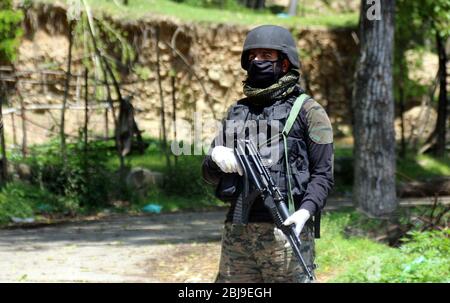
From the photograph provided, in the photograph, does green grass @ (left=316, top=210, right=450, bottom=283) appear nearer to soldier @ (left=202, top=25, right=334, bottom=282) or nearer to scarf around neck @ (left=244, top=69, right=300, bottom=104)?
soldier @ (left=202, top=25, right=334, bottom=282)

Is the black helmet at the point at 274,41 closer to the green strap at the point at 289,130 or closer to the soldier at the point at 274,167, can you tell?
the soldier at the point at 274,167

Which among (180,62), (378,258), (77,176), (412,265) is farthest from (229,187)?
(180,62)

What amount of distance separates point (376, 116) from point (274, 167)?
630 centimetres

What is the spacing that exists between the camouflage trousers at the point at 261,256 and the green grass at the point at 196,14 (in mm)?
15553

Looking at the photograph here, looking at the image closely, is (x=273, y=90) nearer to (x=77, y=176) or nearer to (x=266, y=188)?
(x=266, y=188)

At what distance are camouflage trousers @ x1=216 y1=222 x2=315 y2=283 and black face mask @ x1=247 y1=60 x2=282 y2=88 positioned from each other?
0.71 meters

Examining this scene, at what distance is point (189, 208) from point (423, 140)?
27.1 ft

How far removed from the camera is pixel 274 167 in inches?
185

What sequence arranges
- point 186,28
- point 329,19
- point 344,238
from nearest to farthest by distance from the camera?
1. point 344,238
2. point 186,28
3. point 329,19

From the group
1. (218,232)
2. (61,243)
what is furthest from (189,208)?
(61,243)

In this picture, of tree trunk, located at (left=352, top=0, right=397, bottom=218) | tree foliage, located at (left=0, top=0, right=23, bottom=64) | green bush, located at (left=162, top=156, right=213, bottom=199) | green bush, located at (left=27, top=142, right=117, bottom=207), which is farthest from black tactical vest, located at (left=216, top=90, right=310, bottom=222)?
green bush, located at (left=162, top=156, right=213, bottom=199)

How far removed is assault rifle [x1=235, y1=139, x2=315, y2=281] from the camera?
4.55 metres

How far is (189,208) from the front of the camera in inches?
599
